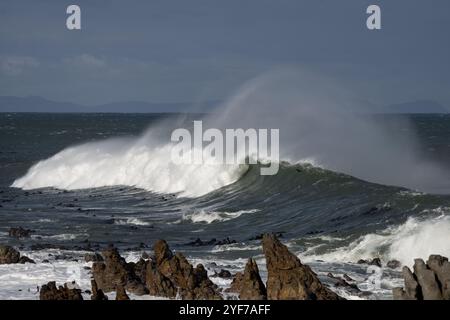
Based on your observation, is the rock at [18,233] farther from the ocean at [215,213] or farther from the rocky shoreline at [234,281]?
the rocky shoreline at [234,281]

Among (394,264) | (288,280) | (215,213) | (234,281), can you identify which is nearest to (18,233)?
(215,213)

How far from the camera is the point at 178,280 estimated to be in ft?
54.9

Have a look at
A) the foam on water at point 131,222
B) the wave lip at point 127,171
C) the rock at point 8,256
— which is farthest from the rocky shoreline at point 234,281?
the wave lip at point 127,171

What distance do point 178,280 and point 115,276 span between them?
4.40 ft

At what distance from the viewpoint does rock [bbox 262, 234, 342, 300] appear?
1449cm

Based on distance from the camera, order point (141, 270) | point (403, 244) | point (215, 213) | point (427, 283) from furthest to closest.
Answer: point (215, 213), point (403, 244), point (141, 270), point (427, 283)

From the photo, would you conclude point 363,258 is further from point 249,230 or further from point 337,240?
point 249,230

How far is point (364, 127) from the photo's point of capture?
5531 centimetres

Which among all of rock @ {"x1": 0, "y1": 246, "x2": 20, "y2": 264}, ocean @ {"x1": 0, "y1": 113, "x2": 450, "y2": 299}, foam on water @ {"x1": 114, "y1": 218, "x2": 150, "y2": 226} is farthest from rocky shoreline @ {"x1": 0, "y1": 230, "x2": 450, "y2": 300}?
foam on water @ {"x1": 114, "y1": 218, "x2": 150, "y2": 226}

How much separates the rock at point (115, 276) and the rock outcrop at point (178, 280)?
27cm

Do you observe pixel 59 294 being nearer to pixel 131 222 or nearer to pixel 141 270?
pixel 141 270

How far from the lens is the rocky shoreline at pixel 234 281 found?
40.3ft

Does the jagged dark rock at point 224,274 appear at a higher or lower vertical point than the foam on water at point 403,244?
lower
